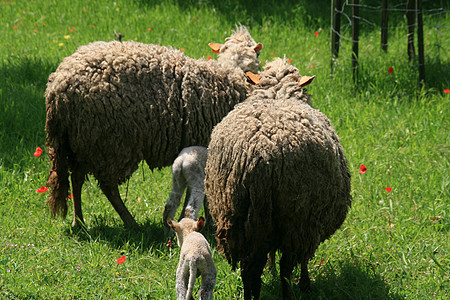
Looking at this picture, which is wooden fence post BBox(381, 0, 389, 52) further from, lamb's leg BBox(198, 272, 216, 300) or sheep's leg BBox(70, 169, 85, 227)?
lamb's leg BBox(198, 272, 216, 300)

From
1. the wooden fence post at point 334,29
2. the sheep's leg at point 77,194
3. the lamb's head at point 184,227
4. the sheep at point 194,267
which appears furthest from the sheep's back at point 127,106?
the wooden fence post at point 334,29

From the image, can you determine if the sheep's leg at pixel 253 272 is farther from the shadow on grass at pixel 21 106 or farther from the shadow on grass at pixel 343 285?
the shadow on grass at pixel 21 106

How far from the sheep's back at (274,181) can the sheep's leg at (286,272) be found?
88mm

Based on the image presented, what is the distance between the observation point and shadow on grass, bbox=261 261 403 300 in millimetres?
3918

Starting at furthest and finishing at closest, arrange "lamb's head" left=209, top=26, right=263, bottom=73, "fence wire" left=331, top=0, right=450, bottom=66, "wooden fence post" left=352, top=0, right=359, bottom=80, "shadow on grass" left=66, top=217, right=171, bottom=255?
"fence wire" left=331, top=0, right=450, bottom=66, "wooden fence post" left=352, top=0, right=359, bottom=80, "lamb's head" left=209, top=26, right=263, bottom=73, "shadow on grass" left=66, top=217, right=171, bottom=255

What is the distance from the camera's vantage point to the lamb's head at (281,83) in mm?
4148

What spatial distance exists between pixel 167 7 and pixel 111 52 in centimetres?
535

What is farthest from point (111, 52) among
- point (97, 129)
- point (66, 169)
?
point (66, 169)

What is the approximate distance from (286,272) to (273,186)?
0.66m

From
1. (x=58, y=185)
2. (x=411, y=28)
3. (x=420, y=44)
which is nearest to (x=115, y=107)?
(x=58, y=185)

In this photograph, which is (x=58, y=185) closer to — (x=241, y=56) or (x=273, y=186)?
(x=241, y=56)

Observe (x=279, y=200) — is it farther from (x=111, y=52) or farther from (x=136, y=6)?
(x=136, y=6)

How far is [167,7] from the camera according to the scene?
9.64 m

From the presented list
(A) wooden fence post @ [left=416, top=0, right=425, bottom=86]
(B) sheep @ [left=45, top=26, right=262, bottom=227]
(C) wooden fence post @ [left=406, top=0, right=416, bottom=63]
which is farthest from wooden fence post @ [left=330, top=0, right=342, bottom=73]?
(B) sheep @ [left=45, top=26, right=262, bottom=227]
